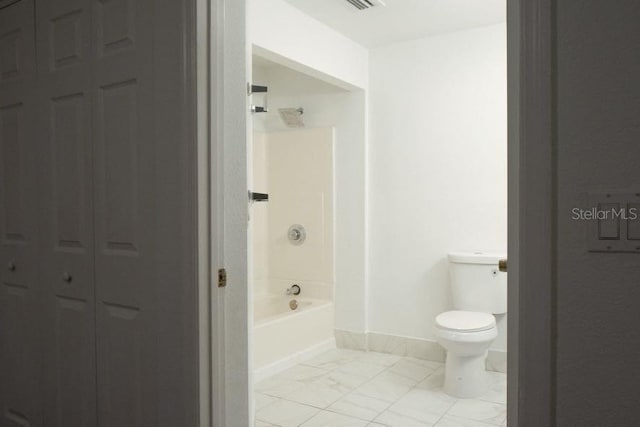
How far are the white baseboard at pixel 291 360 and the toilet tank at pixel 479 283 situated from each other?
1127 mm

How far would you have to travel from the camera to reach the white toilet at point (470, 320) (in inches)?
117

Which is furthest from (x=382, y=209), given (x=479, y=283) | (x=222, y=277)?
(x=222, y=277)

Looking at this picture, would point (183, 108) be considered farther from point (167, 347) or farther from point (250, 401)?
point (250, 401)

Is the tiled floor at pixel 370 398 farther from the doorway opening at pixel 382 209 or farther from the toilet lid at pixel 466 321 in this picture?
the toilet lid at pixel 466 321

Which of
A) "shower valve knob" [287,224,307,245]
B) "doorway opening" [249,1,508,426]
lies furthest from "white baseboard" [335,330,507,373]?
"shower valve knob" [287,224,307,245]

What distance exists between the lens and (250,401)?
1.82 m

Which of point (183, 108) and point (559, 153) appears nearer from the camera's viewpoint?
point (559, 153)

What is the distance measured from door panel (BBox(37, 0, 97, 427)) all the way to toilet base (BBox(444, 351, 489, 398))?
209cm

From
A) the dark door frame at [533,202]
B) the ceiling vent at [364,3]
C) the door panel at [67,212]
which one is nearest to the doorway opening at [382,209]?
the ceiling vent at [364,3]

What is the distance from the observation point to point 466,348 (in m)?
2.97

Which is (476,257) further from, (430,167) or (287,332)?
(287,332)

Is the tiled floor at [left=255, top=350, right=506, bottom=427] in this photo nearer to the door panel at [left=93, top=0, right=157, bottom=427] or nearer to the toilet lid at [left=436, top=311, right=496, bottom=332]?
the toilet lid at [left=436, top=311, right=496, bottom=332]

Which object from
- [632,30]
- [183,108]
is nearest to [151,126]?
[183,108]

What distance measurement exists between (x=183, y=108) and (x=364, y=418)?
6.55ft
